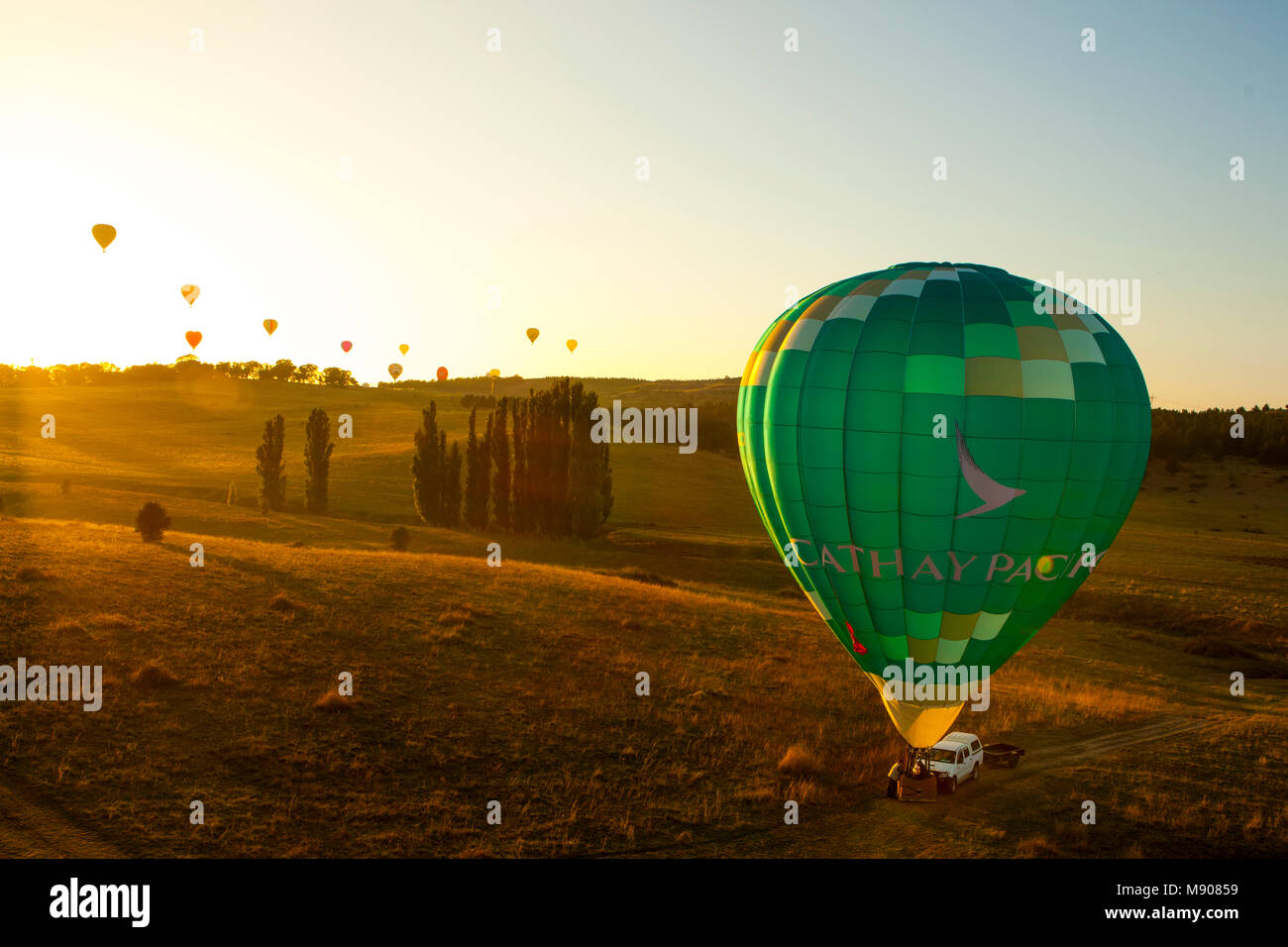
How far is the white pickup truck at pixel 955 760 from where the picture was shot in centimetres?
1822

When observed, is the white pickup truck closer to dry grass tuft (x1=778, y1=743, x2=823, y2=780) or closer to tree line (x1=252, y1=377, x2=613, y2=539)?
dry grass tuft (x1=778, y1=743, x2=823, y2=780)

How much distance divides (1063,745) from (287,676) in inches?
701

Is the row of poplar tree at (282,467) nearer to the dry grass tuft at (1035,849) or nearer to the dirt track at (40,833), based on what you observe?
the dirt track at (40,833)

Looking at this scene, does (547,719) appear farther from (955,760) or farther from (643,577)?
(643,577)

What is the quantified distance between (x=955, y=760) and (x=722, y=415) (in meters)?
102

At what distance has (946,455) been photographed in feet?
54.3

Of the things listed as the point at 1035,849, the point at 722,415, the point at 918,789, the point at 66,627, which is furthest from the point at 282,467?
the point at 722,415

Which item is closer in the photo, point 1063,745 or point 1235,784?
point 1235,784

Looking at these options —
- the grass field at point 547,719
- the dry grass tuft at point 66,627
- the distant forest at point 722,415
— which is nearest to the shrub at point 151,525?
the grass field at point 547,719

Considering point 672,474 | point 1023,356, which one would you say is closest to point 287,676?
point 1023,356

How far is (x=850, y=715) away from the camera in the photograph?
76.0 feet

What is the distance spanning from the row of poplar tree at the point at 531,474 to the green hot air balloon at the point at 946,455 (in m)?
41.1

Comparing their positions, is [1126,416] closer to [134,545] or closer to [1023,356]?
[1023,356]
